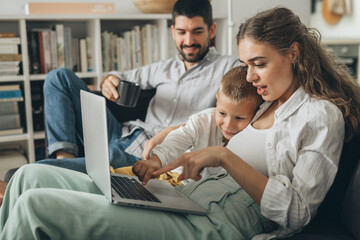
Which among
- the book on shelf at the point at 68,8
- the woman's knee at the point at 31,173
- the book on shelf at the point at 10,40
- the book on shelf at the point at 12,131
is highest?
the book on shelf at the point at 68,8

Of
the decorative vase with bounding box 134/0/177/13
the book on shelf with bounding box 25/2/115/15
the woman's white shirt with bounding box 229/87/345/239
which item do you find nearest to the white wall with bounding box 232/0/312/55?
the decorative vase with bounding box 134/0/177/13

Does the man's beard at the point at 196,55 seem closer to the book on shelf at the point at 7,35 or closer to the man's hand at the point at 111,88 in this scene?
the man's hand at the point at 111,88

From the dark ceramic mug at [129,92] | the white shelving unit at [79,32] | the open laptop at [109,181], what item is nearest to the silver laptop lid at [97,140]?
the open laptop at [109,181]

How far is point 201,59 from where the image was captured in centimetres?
222

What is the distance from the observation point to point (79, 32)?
10.3 ft

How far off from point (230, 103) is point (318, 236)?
1.73 ft

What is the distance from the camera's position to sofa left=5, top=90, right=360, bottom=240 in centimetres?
115

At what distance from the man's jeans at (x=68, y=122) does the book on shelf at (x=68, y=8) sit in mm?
727

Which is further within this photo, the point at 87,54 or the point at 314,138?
the point at 87,54

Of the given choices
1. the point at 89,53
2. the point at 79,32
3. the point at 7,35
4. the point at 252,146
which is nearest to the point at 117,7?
the point at 79,32

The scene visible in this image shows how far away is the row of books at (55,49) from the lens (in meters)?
2.84

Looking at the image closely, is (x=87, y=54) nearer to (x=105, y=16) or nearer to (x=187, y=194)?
(x=105, y=16)

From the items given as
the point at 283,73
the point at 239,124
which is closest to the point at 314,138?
the point at 283,73

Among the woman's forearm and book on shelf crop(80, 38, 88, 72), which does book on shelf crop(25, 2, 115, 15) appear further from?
the woman's forearm
